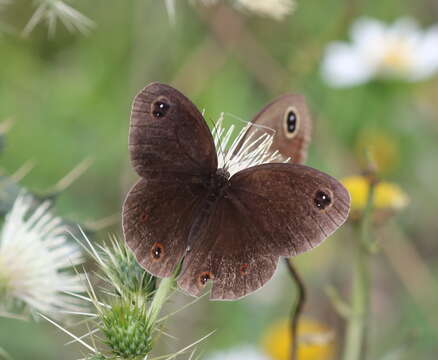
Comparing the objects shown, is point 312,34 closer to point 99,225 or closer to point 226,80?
point 226,80

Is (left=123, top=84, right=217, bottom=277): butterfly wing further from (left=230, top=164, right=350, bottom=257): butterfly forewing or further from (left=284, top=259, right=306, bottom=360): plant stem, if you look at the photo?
(left=284, top=259, right=306, bottom=360): plant stem

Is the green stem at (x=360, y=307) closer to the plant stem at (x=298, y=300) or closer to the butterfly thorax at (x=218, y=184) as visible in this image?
the plant stem at (x=298, y=300)

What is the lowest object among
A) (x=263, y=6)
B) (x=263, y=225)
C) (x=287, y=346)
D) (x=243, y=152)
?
(x=287, y=346)

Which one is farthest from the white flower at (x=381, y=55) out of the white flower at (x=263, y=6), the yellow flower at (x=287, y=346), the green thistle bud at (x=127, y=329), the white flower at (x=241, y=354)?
the green thistle bud at (x=127, y=329)

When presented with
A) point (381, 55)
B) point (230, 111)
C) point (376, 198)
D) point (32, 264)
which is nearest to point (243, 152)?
point (32, 264)

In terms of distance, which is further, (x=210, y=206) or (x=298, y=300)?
(x=298, y=300)

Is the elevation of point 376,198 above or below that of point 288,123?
below

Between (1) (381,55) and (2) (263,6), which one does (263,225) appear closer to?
(2) (263,6)
